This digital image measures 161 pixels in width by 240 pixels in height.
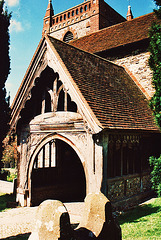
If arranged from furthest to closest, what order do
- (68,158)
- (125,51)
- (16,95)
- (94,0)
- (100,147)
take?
(94,0)
(125,51)
(68,158)
(16,95)
(100,147)

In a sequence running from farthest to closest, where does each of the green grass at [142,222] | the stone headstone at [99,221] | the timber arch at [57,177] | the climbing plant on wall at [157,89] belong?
the timber arch at [57,177] → the climbing plant on wall at [157,89] → the green grass at [142,222] → the stone headstone at [99,221]

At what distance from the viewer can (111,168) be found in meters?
8.10

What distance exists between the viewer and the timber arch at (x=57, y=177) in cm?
952

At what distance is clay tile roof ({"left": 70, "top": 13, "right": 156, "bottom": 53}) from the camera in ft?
44.7

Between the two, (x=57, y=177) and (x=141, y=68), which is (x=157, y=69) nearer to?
(x=141, y=68)

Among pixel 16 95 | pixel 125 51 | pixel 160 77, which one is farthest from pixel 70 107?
pixel 125 51

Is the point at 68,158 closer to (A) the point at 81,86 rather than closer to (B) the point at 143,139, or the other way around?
(B) the point at 143,139

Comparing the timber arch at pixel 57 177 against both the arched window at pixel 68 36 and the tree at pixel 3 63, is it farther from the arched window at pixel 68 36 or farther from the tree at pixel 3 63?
the arched window at pixel 68 36

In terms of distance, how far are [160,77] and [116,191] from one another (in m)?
4.37

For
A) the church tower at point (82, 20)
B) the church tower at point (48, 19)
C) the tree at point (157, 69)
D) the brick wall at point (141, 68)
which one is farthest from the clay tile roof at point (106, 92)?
the church tower at point (48, 19)

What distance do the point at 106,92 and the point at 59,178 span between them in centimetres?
516

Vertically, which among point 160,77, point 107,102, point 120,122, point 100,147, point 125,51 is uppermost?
point 125,51

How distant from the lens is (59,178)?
11.4 m

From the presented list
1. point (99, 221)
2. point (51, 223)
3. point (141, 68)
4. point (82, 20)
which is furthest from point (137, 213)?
point (82, 20)
